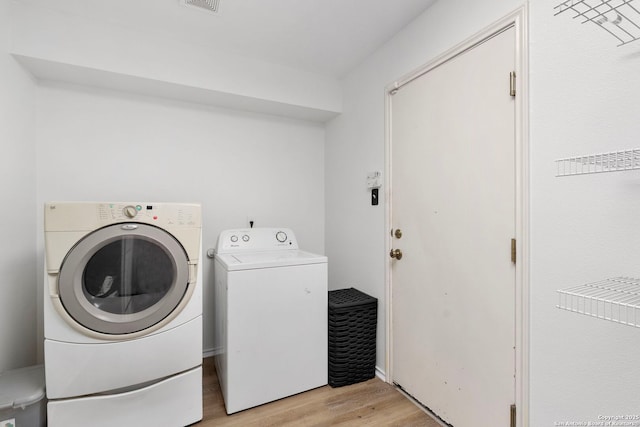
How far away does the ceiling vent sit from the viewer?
1.69 m

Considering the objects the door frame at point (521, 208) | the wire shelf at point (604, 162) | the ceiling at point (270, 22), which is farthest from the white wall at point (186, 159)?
the wire shelf at point (604, 162)

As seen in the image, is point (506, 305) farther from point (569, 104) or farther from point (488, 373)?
point (569, 104)

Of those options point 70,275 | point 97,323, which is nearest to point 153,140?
point 70,275

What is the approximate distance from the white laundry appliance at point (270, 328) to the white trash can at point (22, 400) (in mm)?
866

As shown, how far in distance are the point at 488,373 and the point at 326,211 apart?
186 cm

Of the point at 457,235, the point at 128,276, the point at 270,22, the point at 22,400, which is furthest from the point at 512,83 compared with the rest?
the point at 22,400

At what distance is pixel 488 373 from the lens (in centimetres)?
143

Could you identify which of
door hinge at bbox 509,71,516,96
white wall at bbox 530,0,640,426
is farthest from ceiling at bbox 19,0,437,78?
white wall at bbox 530,0,640,426

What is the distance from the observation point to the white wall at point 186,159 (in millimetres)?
2049

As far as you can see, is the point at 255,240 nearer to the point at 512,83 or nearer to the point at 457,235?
the point at 457,235

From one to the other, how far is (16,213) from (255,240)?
4.70ft

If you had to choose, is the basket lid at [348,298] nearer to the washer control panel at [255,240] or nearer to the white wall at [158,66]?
the washer control panel at [255,240]

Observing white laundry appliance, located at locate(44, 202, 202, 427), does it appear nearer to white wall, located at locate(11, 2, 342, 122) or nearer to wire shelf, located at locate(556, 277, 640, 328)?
white wall, located at locate(11, 2, 342, 122)

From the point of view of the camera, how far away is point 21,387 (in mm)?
1449
